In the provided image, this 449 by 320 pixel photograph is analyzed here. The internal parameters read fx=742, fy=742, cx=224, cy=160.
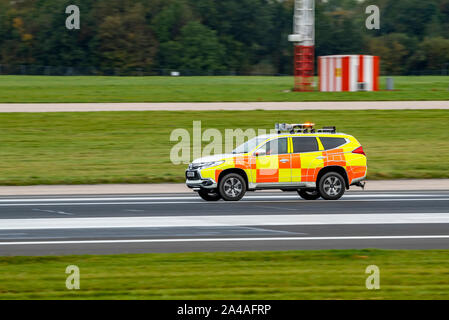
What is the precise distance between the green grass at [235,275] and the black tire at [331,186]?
22.0ft

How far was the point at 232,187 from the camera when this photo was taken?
1761cm

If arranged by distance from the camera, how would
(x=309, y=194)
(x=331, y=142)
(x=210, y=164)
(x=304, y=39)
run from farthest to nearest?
(x=304, y=39), (x=309, y=194), (x=331, y=142), (x=210, y=164)

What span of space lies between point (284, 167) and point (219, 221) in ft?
12.0

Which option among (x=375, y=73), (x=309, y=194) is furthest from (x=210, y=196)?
(x=375, y=73)

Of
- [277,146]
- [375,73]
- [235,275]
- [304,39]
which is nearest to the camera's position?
[235,275]

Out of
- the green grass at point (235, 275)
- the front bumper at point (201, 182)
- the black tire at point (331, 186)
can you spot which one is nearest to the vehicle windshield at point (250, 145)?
the front bumper at point (201, 182)

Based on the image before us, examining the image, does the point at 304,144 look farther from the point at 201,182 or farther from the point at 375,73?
the point at 375,73

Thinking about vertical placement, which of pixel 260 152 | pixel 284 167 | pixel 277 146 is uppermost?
pixel 277 146

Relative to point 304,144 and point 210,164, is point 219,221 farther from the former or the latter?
point 304,144

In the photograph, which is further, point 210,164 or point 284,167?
point 284,167

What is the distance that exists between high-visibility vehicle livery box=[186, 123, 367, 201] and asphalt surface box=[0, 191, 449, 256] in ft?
1.28

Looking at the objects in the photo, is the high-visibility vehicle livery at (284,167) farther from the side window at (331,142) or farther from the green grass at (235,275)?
A: the green grass at (235,275)

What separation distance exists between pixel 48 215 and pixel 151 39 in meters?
85.0

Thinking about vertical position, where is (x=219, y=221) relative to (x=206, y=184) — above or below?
below
